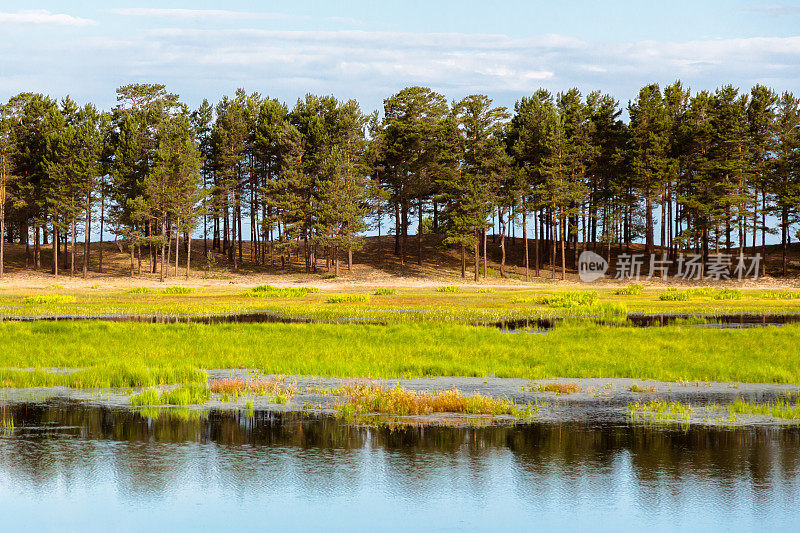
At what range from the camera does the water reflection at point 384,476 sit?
9625 millimetres

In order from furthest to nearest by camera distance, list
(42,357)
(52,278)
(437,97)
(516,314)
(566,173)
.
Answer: (437,97) < (566,173) < (52,278) < (516,314) < (42,357)

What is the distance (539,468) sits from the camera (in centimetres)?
1170

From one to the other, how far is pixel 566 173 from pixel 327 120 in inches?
1105

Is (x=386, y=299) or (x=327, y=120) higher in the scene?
(x=327, y=120)

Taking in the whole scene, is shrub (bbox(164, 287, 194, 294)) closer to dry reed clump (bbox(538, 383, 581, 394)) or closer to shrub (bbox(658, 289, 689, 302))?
shrub (bbox(658, 289, 689, 302))

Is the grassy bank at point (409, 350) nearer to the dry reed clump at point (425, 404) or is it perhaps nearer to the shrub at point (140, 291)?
the dry reed clump at point (425, 404)

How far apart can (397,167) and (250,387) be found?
80.5 m

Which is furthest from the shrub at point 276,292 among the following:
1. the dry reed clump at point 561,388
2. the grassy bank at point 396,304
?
the dry reed clump at point 561,388

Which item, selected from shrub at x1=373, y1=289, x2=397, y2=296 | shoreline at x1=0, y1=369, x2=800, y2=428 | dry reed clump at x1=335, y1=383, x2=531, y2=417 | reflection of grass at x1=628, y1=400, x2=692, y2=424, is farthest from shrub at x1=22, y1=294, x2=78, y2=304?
A: reflection of grass at x1=628, y1=400, x2=692, y2=424

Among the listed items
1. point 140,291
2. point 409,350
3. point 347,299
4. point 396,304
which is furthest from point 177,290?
point 409,350

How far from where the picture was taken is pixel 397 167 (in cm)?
9744

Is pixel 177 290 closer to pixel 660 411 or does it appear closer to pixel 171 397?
pixel 171 397

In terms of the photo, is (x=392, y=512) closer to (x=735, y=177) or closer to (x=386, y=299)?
(x=386, y=299)

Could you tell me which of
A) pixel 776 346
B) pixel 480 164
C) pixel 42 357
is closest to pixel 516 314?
pixel 776 346
